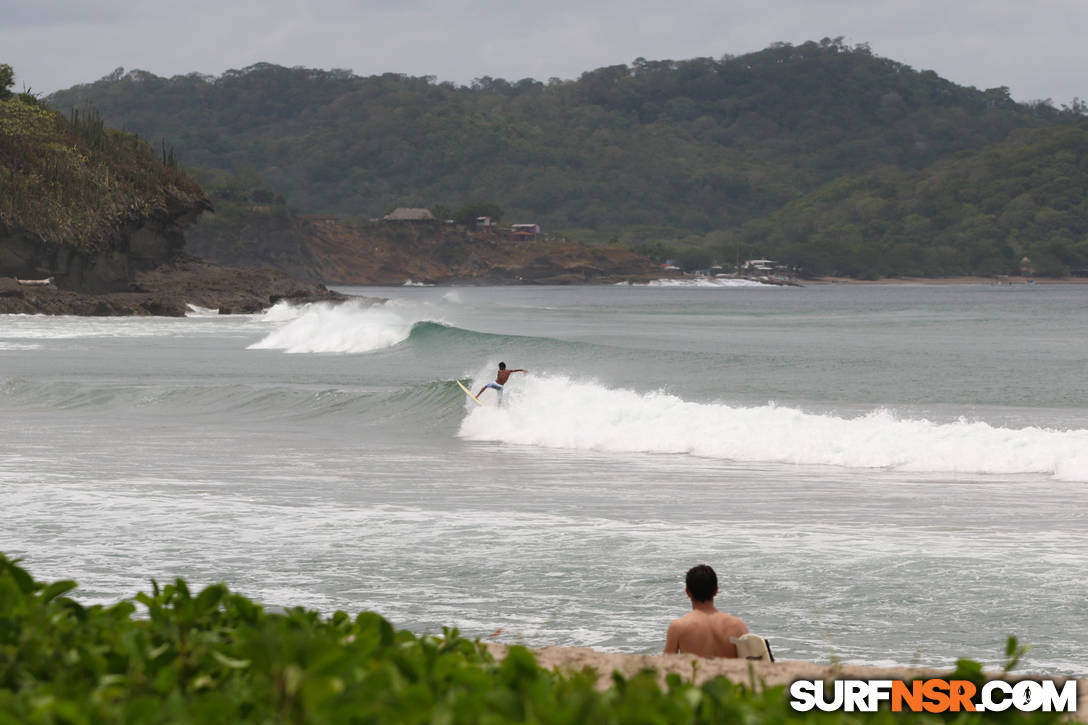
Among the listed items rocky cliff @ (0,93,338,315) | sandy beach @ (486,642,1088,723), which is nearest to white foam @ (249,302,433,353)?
rocky cliff @ (0,93,338,315)

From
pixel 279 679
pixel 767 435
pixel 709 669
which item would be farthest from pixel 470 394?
pixel 279 679

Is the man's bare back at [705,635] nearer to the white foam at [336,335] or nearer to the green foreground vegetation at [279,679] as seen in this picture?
the green foreground vegetation at [279,679]

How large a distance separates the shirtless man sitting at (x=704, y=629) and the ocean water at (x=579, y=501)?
3.71 feet

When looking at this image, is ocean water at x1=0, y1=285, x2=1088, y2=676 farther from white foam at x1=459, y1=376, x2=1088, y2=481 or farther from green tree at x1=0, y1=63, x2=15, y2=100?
green tree at x1=0, y1=63, x2=15, y2=100

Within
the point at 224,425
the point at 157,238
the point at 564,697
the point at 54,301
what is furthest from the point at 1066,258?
the point at 564,697

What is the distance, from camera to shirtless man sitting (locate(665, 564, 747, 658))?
255 inches

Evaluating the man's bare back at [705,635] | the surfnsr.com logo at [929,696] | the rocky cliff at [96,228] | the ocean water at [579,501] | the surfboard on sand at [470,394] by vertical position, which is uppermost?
the rocky cliff at [96,228]

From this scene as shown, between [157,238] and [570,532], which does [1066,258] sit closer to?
[157,238]

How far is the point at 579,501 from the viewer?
13773 mm

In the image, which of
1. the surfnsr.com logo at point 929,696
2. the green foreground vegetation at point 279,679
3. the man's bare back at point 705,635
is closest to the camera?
the green foreground vegetation at point 279,679

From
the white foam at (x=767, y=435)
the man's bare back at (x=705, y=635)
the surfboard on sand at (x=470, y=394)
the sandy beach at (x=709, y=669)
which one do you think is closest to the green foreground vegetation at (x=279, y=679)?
the sandy beach at (x=709, y=669)

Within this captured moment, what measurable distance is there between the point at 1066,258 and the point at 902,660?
208 m

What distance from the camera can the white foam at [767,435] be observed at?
1700cm

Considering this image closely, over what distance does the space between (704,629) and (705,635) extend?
0.11 feet
